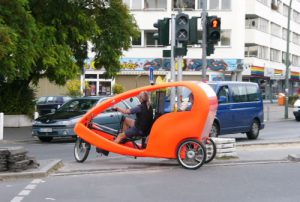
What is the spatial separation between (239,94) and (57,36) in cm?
871

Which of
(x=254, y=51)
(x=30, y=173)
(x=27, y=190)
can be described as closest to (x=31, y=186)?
(x=27, y=190)

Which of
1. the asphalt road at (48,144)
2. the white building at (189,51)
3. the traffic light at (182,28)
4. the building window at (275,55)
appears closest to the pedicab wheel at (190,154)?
the asphalt road at (48,144)

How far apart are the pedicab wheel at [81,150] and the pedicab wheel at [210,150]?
8.40 ft

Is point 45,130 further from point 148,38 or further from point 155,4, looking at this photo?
point 155,4

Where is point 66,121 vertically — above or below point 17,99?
below

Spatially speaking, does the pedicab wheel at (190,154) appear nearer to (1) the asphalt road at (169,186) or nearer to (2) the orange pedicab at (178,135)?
(2) the orange pedicab at (178,135)

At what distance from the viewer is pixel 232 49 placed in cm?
5453

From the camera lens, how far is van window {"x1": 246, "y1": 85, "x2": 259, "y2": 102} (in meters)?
19.5

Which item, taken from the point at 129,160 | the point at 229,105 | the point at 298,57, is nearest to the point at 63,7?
the point at 229,105

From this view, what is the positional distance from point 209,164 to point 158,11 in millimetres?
43552

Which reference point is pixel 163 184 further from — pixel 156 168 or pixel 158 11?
pixel 158 11

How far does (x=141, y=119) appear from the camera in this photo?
12.2 meters

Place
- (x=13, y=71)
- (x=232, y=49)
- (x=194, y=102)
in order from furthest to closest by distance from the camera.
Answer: (x=232, y=49), (x=13, y=71), (x=194, y=102)

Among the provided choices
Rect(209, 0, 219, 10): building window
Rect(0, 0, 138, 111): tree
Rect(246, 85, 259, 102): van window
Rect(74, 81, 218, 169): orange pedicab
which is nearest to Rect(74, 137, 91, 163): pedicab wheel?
Rect(74, 81, 218, 169): orange pedicab
